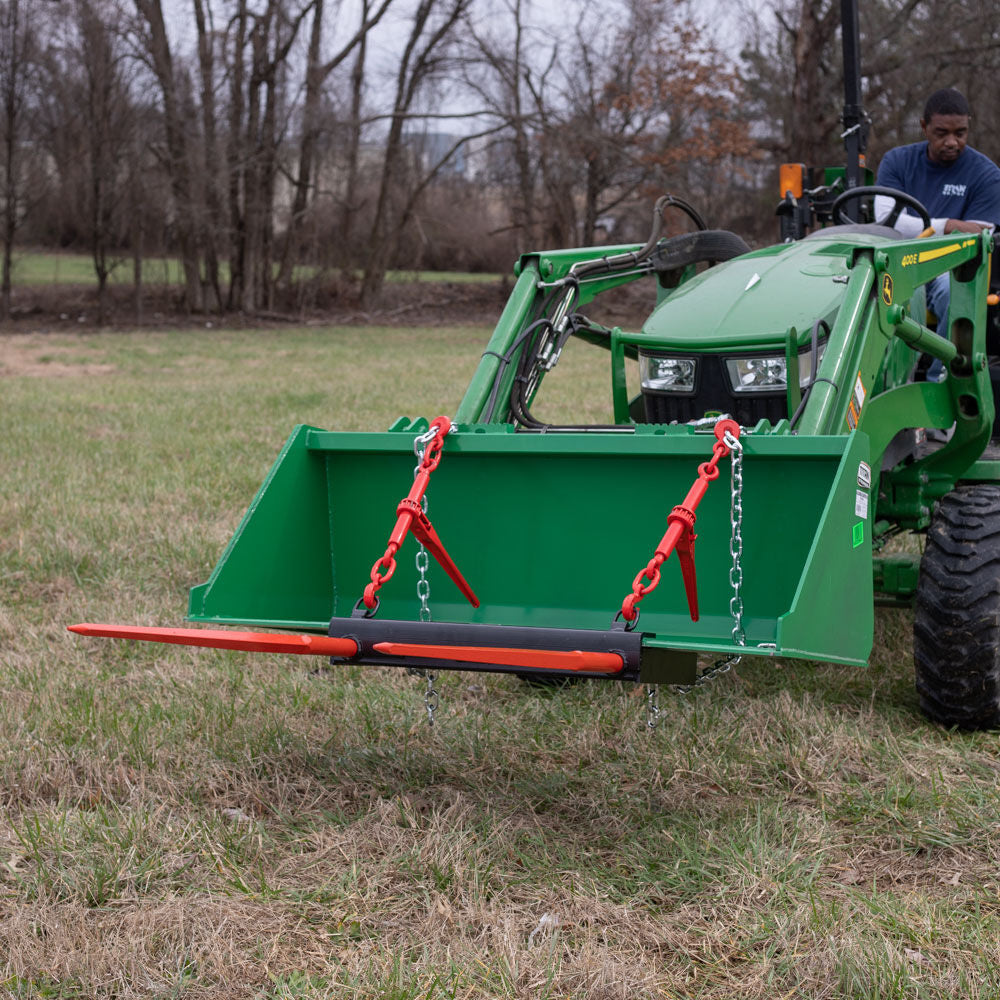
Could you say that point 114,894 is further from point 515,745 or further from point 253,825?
point 515,745

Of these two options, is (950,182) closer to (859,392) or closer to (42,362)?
(859,392)

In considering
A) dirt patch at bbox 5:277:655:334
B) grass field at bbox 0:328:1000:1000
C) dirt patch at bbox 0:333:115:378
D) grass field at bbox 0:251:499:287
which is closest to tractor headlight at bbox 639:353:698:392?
grass field at bbox 0:328:1000:1000

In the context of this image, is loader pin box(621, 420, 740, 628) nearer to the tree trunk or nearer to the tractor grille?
the tractor grille

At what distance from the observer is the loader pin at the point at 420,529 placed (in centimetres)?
279

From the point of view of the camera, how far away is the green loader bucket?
299 cm

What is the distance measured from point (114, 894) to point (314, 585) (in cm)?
101

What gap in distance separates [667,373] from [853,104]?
184 centimetres

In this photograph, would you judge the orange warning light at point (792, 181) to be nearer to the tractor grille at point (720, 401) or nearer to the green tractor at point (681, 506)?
the green tractor at point (681, 506)

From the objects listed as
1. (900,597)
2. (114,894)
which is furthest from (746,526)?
(114,894)

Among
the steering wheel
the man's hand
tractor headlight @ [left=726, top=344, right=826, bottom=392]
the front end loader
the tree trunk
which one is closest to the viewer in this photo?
the front end loader

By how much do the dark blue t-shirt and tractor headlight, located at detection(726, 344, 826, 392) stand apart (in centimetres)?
147

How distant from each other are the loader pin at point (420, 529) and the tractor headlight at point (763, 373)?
3.04ft

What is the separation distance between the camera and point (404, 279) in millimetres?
27812

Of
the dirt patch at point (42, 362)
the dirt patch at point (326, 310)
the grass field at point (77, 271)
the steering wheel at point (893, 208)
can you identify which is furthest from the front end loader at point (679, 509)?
the grass field at point (77, 271)
